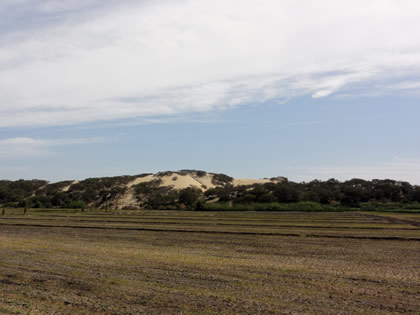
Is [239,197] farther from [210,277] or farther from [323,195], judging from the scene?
[210,277]

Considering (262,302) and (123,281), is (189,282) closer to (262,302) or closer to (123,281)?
(123,281)

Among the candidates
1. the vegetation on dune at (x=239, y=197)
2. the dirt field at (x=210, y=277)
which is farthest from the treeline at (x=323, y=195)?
the dirt field at (x=210, y=277)

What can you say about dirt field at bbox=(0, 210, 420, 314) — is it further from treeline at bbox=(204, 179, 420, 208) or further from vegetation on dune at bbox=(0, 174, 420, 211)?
treeline at bbox=(204, 179, 420, 208)

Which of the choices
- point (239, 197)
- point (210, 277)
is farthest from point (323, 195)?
point (210, 277)

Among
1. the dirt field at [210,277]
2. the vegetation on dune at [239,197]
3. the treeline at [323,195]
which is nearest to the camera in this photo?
the dirt field at [210,277]

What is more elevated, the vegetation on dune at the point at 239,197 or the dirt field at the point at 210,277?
the vegetation on dune at the point at 239,197

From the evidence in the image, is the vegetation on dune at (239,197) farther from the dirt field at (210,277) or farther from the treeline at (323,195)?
the dirt field at (210,277)

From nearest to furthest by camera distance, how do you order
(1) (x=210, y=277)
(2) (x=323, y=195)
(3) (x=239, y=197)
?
(1) (x=210, y=277) < (2) (x=323, y=195) < (3) (x=239, y=197)

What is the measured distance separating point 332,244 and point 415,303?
1674 cm

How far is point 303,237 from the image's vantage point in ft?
116

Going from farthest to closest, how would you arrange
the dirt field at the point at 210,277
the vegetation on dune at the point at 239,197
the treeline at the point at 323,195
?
the treeline at the point at 323,195 < the vegetation on dune at the point at 239,197 < the dirt field at the point at 210,277

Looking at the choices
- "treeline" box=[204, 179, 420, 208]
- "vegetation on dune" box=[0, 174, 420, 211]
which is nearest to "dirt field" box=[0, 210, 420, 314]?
"vegetation on dune" box=[0, 174, 420, 211]

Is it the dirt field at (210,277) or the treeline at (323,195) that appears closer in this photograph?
the dirt field at (210,277)

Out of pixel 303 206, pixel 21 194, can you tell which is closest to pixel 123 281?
pixel 303 206
